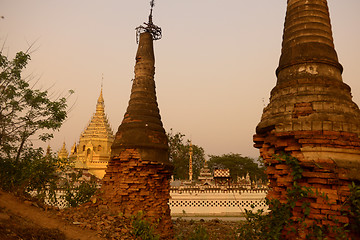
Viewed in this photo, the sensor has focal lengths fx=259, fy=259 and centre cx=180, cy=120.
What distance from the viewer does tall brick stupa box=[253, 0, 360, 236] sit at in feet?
14.1

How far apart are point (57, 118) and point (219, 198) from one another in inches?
501

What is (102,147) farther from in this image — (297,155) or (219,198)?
(297,155)

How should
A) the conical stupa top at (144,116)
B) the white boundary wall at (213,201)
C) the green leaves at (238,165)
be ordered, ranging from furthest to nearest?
the green leaves at (238,165) → the white boundary wall at (213,201) → the conical stupa top at (144,116)

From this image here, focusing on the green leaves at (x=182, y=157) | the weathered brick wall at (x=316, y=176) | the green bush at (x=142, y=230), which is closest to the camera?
the weathered brick wall at (x=316, y=176)

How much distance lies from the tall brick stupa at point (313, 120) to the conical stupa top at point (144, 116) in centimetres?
420

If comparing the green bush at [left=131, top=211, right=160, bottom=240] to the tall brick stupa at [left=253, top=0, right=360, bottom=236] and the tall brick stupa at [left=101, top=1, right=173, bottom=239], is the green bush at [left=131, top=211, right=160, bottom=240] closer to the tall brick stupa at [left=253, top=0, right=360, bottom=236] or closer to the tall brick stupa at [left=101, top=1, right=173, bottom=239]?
the tall brick stupa at [left=101, top=1, right=173, bottom=239]

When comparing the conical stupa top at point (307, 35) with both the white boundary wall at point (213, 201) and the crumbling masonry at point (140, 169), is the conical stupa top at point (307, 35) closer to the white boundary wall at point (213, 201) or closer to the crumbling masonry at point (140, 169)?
the crumbling masonry at point (140, 169)

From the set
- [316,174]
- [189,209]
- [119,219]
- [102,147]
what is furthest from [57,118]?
[102,147]

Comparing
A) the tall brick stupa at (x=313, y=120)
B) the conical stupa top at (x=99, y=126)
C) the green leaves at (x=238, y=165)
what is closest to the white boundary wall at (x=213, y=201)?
the tall brick stupa at (x=313, y=120)

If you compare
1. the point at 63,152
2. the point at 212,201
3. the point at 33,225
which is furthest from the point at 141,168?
the point at 63,152

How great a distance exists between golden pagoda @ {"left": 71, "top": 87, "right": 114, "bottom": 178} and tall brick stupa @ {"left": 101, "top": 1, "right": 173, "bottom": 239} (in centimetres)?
2547

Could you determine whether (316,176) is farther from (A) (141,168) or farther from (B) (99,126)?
(B) (99,126)

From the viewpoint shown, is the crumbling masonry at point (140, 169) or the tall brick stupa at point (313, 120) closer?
the tall brick stupa at point (313, 120)

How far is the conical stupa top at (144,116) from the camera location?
29.4 feet
